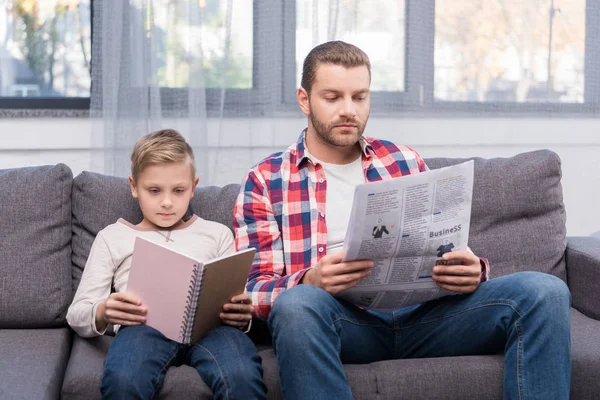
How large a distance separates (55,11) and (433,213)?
175cm

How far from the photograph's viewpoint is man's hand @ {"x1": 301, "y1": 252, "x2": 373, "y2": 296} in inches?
65.0

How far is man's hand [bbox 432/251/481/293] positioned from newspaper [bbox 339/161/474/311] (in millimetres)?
14

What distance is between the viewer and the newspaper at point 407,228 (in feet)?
5.12

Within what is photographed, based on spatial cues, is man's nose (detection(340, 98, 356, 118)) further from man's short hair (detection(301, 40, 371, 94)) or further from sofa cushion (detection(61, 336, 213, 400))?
sofa cushion (detection(61, 336, 213, 400))

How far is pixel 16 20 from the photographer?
9.18ft

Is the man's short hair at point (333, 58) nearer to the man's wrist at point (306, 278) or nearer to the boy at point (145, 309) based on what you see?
the boy at point (145, 309)

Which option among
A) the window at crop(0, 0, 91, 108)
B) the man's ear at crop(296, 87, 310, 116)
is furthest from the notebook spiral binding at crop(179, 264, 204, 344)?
the window at crop(0, 0, 91, 108)

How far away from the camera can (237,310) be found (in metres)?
1.83

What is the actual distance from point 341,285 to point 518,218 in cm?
77

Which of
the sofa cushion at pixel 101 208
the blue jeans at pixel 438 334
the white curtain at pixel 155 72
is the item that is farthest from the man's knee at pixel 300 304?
the white curtain at pixel 155 72

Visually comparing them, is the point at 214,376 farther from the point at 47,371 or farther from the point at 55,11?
the point at 55,11

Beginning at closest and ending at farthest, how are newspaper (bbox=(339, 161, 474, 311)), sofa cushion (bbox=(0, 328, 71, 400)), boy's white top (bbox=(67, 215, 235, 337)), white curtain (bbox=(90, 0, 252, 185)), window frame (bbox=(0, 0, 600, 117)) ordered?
newspaper (bbox=(339, 161, 474, 311)) → sofa cushion (bbox=(0, 328, 71, 400)) → boy's white top (bbox=(67, 215, 235, 337)) → white curtain (bbox=(90, 0, 252, 185)) → window frame (bbox=(0, 0, 600, 117))

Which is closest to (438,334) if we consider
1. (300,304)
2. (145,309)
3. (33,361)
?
(300,304)

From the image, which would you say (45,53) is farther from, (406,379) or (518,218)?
(406,379)
